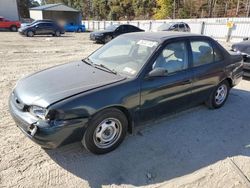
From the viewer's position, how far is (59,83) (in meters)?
3.09

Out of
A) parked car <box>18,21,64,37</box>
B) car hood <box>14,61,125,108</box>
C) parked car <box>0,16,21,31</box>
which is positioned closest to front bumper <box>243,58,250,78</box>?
car hood <box>14,61,125,108</box>

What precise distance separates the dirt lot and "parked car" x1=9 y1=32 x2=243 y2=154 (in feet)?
0.99

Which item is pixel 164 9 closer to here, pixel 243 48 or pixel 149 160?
pixel 243 48

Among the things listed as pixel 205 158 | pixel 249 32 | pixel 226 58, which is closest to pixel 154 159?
pixel 205 158

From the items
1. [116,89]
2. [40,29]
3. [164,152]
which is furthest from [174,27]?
[116,89]

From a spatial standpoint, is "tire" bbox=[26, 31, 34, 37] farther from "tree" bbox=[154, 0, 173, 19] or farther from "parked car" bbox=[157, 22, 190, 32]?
"tree" bbox=[154, 0, 173, 19]

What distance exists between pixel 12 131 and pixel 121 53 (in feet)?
7.22

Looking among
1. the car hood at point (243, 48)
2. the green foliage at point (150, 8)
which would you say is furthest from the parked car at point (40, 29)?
the green foliage at point (150, 8)

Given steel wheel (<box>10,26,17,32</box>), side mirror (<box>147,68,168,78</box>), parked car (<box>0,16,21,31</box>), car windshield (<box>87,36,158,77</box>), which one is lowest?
steel wheel (<box>10,26,17,32</box>)

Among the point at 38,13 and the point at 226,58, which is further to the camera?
the point at 38,13

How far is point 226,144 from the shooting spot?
11.5ft

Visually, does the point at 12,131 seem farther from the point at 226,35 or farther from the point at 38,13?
the point at 38,13

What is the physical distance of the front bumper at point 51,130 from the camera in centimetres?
257

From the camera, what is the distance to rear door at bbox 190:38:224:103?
404 cm
